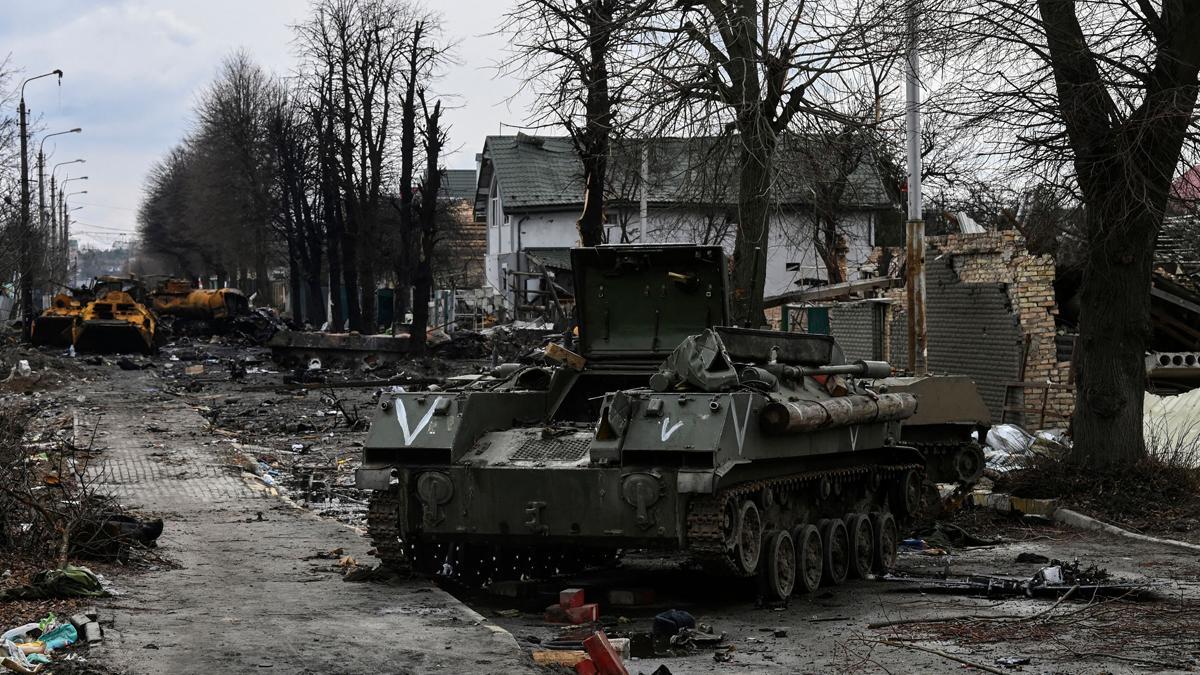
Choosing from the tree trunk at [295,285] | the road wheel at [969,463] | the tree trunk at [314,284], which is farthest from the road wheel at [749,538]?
the tree trunk at [295,285]

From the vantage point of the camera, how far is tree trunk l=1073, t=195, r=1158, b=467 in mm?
15406

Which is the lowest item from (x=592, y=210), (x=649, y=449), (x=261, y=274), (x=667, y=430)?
(x=649, y=449)

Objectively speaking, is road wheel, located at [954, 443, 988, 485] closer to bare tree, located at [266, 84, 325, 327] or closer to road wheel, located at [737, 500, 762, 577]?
road wheel, located at [737, 500, 762, 577]

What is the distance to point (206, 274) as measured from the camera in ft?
292

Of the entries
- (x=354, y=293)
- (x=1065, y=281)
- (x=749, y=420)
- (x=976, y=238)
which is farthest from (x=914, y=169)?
(x=354, y=293)

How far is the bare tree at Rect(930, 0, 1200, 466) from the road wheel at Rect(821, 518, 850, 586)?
15.5 ft

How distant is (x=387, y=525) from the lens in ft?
34.7

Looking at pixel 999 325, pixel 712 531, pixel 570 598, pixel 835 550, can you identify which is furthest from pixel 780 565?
pixel 999 325

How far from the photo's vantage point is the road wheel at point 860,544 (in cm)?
1203

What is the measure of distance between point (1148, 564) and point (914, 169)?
7.90 m

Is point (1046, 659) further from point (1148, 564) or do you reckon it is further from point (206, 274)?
point (206, 274)

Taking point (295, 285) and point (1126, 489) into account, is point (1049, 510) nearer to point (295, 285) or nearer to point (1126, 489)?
point (1126, 489)

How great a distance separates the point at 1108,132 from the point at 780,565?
6301 millimetres

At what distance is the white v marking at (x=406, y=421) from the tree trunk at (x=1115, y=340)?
7792 mm
